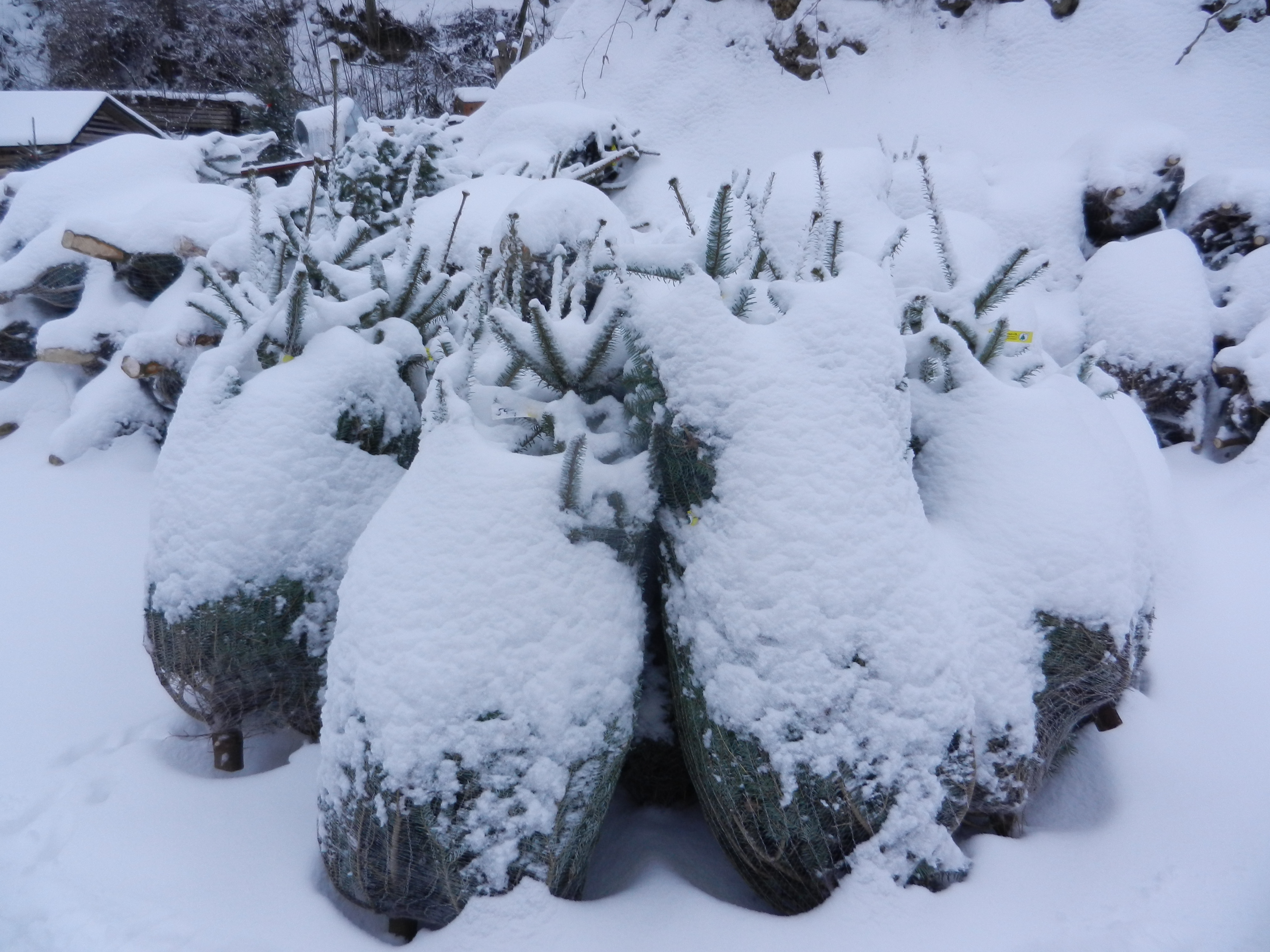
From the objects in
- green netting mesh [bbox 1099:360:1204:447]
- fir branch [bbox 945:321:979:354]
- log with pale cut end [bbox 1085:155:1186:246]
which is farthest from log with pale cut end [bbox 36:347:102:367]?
log with pale cut end [bbox 1085:155:1186:246]

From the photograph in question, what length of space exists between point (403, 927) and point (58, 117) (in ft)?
33.2

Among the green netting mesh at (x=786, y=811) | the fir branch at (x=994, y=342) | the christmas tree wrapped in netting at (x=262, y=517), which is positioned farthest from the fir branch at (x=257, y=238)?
the fir branch at (x=994, y=342)

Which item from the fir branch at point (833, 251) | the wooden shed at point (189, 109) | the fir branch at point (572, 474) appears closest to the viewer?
the fir branch at point (572, 474)

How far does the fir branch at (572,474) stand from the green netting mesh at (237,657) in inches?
41.2

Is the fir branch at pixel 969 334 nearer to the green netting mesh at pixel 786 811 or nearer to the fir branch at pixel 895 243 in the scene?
the fir branch at pixel 895 243

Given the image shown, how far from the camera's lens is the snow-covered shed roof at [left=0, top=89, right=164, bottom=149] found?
7672 millimetres

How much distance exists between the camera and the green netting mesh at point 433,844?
1644 millimetres

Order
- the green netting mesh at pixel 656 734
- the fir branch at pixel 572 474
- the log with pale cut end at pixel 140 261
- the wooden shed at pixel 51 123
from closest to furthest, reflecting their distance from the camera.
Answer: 1. the fir branch at pixel 572 474
2. the green netting mesh at pixel 656 734
3. the log with pale cut end at pixel 140 261
4. the wooden shed at pixel 51 123

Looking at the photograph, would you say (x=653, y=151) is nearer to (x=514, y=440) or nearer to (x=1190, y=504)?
(x=1190, y=504)

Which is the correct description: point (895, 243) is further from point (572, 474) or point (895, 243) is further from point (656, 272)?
point (572, 474)

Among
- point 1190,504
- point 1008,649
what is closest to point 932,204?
point 1008,649

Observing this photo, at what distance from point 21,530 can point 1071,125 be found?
9.01m

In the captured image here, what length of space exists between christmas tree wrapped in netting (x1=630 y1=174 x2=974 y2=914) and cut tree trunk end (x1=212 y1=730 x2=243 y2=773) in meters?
1.54

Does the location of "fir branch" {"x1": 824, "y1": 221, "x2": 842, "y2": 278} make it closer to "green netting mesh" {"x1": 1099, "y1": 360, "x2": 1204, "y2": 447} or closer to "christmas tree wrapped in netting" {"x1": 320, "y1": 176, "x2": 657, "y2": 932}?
"christmas tree wrapped in netting" {"x1": 320, "y1": 176, "x2": 657, "y2": 932}
